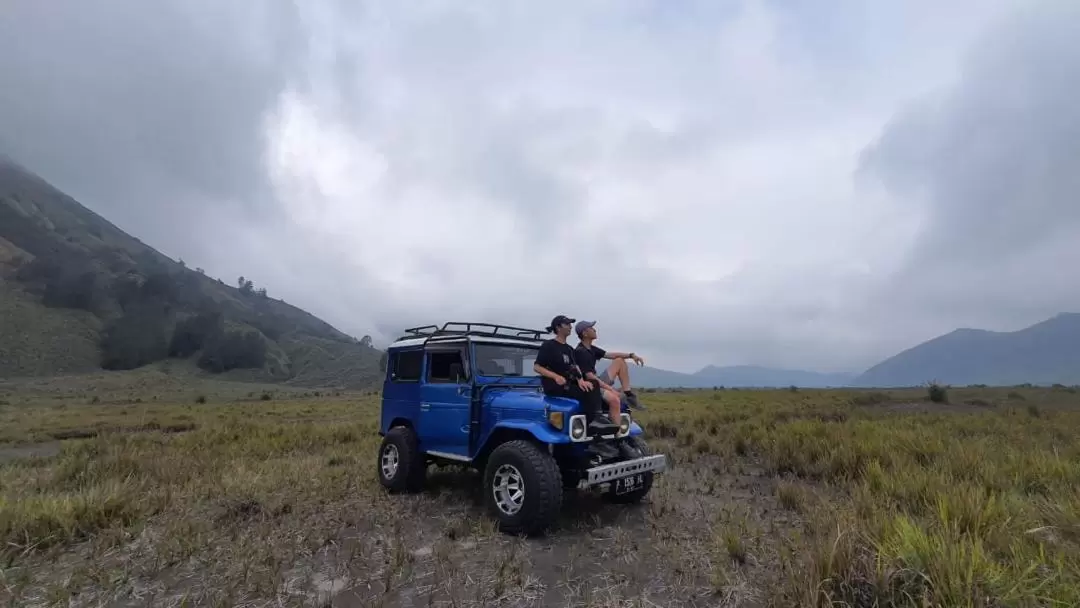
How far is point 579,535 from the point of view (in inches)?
212

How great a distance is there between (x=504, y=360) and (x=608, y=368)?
146cm

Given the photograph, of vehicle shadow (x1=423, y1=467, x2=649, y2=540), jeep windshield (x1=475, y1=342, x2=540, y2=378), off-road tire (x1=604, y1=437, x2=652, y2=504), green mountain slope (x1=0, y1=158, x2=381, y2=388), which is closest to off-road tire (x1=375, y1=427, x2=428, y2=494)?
vehicle shadow (x1=423, y1=467, x2=649, y2=540)

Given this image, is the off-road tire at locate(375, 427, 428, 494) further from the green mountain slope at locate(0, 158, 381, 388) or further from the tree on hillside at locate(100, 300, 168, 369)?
the tree on hillside at locate(100, 300, 168, 369)

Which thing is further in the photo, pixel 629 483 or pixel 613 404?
pixel 613 404

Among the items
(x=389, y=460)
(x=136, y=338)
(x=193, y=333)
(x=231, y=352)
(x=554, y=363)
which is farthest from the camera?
(x=193, y=333)

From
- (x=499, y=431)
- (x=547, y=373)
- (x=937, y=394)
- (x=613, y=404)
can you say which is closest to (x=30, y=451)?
(x=499, y=431)

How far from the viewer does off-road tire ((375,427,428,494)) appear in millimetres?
6957

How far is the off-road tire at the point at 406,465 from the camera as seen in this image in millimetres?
6957

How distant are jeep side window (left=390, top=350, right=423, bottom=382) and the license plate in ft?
10.5

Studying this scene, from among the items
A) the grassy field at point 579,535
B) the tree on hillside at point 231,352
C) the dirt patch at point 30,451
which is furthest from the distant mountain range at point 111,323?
the grassy field at point 579,535

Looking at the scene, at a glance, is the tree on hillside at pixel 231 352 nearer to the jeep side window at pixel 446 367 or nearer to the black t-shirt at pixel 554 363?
the jeep side window at pixel 446 367

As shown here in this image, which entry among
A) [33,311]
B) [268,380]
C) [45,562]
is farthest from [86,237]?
[45,562]

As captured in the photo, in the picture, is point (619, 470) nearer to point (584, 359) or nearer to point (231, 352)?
point (584, 359)

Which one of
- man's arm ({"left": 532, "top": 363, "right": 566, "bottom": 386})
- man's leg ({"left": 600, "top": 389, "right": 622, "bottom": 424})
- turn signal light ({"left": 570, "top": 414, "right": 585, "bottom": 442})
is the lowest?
turn signal light ({"left": 570, "top": 414, "right": 585, "bottom": 442})
